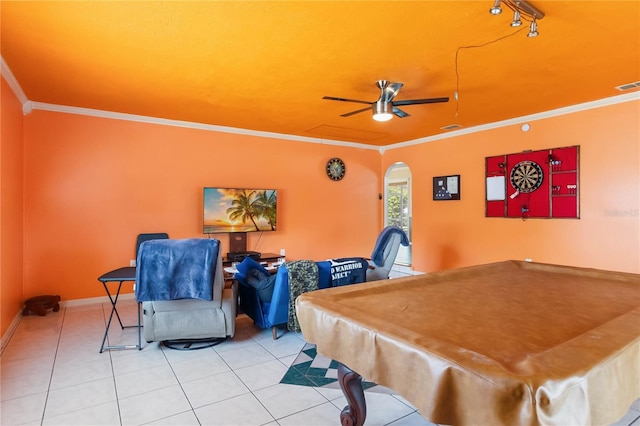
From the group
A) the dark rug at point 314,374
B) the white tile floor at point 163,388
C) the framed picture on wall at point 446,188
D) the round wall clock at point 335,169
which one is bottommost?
the dark rug at point 314,374

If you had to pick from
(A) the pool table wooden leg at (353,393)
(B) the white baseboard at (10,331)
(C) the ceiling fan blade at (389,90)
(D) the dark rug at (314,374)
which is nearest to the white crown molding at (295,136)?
(B) the white baseboard at (10,331)

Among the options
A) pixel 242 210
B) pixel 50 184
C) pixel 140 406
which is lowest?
pixel 140 406

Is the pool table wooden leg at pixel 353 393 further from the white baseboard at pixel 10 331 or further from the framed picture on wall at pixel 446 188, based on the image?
the framed picture on wall at pixel 446 188

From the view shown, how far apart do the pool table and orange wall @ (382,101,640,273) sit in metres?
2.70

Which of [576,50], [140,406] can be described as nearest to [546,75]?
[576,50]

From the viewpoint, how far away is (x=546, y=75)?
357 centimetres

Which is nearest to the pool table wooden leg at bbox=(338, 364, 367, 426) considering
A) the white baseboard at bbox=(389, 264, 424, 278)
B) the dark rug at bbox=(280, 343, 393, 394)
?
the dark rug at bbox=(280, 343, 393, 394)

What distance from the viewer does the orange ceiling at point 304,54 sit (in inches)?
96.0

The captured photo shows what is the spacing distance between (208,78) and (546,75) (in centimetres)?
346

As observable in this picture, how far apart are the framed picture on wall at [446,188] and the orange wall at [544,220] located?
91mm

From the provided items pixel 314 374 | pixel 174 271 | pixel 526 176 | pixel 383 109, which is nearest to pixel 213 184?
pixel 174 271

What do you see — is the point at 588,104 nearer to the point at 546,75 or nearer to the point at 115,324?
the point at 546,75

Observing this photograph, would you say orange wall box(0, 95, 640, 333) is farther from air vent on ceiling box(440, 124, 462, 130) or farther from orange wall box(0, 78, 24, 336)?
air vent on ceiling box(440, 124, 462, 130)

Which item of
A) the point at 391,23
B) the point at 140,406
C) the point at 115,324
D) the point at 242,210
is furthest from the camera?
the point at 242,210
